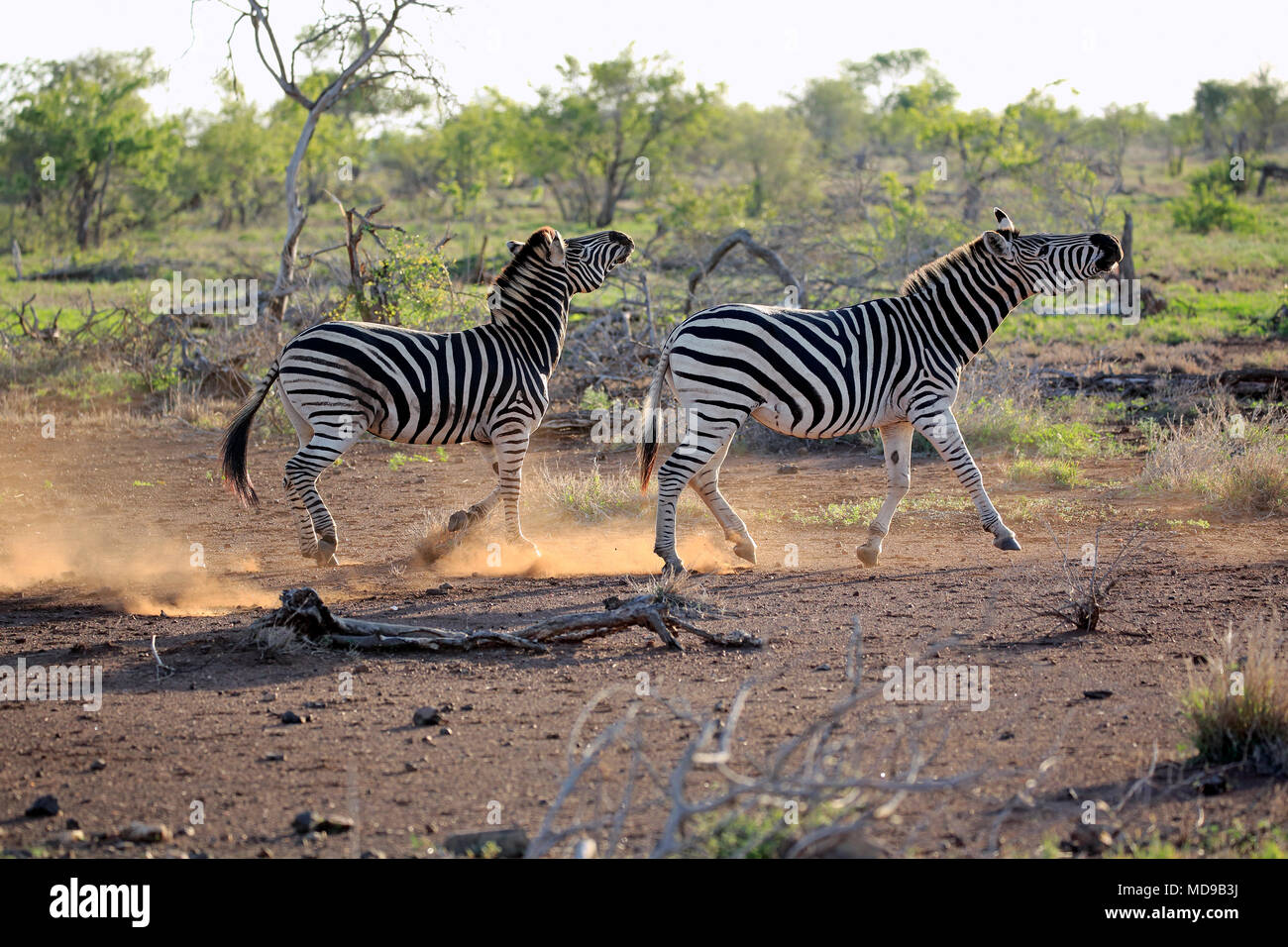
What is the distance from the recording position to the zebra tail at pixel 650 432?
778 cm

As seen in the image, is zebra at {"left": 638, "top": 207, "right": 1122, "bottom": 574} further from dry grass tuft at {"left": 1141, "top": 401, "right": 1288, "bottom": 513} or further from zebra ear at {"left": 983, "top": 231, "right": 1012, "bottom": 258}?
dry grass tuft at {"left": 1141, "top": 401, "right": 1288, "bottom": 513}

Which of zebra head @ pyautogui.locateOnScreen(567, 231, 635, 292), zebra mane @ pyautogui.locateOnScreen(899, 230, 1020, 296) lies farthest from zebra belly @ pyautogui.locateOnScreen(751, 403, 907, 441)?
zebra head @ pyautogui.locateOnScreen(567, 231, 635, 292)

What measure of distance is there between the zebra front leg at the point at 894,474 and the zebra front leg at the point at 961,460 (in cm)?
24

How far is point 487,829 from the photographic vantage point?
3740 mm

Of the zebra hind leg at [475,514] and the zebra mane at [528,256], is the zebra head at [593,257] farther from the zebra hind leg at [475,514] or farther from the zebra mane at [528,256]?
the zebra hind leg at [475,514]

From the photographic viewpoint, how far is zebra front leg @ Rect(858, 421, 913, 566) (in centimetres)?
800

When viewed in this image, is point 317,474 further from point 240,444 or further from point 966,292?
point 966,292

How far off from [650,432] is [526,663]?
2.61 metres

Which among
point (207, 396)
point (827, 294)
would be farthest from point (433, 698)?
point (827, 294)

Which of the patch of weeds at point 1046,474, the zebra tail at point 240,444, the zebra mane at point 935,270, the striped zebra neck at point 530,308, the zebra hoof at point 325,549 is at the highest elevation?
the zebra mane at point 935,270

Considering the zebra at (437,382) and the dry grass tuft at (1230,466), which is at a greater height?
the zebra at (437,382)

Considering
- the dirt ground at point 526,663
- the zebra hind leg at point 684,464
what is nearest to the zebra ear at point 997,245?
the dirt ground at point 526,663

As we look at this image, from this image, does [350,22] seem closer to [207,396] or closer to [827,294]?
[207,396]

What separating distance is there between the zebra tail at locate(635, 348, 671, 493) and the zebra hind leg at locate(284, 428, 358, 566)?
1.94 meters
